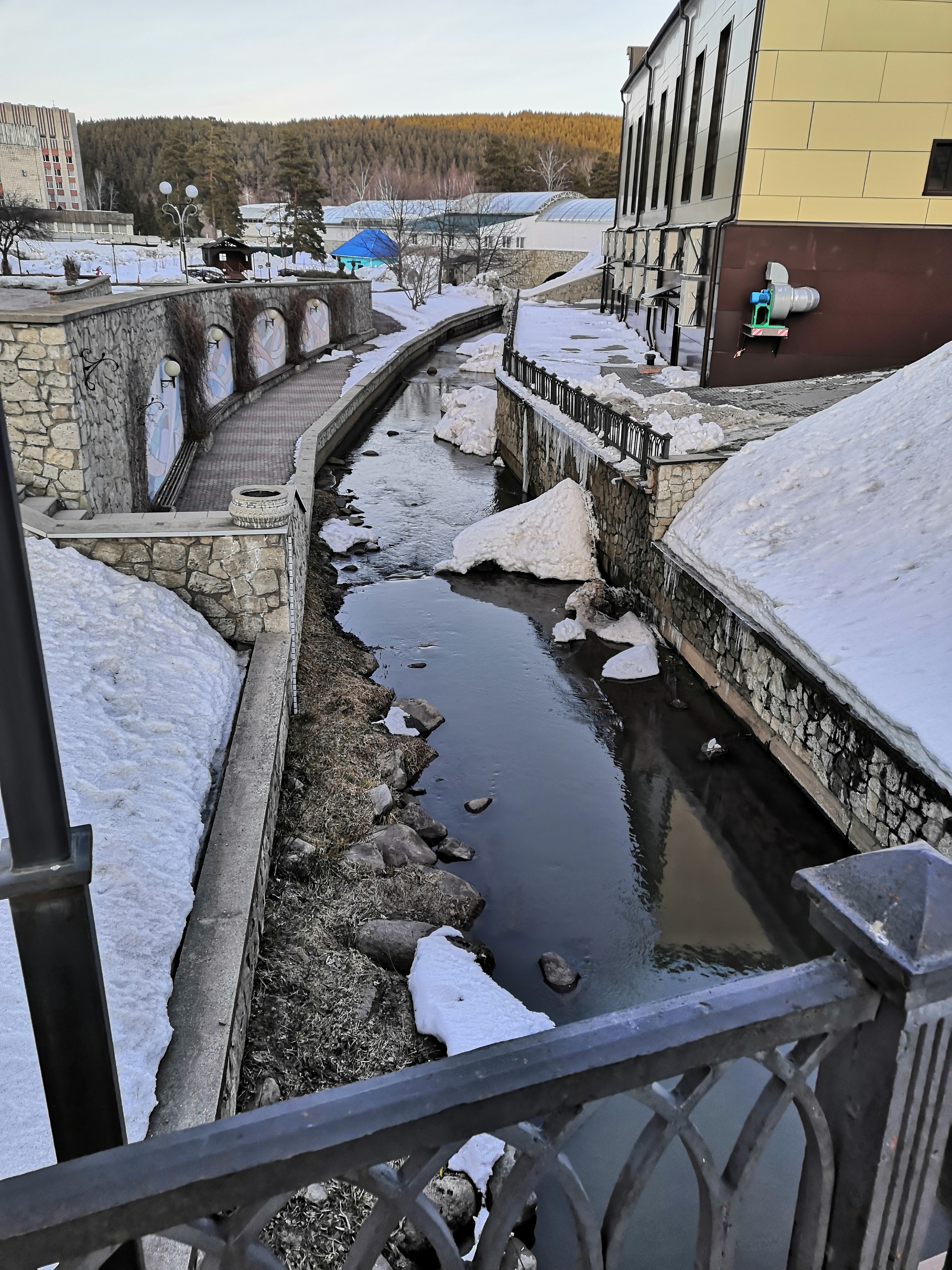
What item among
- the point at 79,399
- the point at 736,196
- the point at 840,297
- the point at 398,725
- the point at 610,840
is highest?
the point at 736,196

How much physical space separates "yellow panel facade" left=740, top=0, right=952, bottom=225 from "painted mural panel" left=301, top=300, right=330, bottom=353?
54.0 feet

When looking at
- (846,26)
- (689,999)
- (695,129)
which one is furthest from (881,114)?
(689,999)

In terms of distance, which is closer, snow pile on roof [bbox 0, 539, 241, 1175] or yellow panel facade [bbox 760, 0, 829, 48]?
snow pile on roof [bbox 0, 539, 241, 1175]

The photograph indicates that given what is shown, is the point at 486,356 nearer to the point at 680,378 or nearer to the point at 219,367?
the point at 219,367

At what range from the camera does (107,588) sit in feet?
24.0

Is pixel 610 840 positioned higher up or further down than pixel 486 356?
further down

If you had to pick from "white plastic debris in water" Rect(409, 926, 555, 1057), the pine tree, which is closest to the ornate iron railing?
"white plastic debris in water" Rect(409, 926, 555, 1057)

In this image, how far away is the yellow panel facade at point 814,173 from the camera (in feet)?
47.8

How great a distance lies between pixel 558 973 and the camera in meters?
6.02

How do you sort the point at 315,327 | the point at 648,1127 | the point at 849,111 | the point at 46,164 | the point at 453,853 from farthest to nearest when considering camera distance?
1. the point at 46,164
2. the point at 315,327
3. the point at 849,111
4. the point at 453,853
5. the point at 648,1127

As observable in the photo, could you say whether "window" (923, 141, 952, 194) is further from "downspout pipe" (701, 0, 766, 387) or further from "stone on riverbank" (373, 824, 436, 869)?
"stone on riverbank" (373, 824, 436, 869)

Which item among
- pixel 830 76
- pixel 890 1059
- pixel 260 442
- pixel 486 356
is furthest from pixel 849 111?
pixel 486 356

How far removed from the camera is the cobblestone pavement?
13602mm

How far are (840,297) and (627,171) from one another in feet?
62.1
